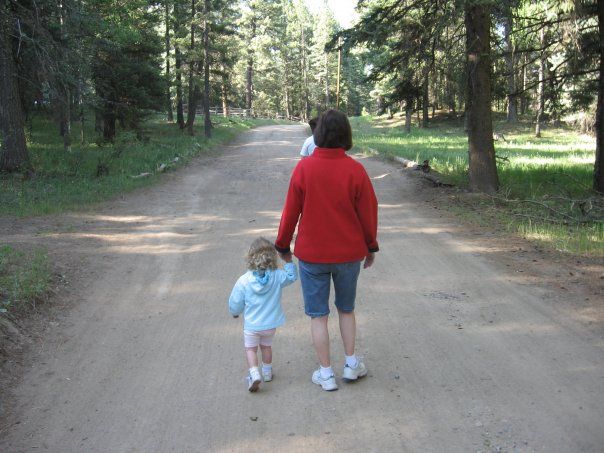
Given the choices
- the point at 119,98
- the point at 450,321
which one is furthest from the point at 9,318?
the point at 119,98

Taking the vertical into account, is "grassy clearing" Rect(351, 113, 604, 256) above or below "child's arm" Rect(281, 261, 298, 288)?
below

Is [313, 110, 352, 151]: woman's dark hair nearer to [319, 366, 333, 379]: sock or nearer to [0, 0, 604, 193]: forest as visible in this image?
[319, 366, 333, 379]: sock

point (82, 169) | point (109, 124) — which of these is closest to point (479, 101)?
point (82, 169)

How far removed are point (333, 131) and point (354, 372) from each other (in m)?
1.90

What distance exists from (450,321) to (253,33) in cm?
5945

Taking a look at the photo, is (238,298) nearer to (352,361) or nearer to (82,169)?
(352,361)

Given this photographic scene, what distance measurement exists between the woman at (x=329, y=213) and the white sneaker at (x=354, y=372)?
24.3 inches

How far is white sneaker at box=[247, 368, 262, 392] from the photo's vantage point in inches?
165

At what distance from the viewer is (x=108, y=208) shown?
1170 centimetres

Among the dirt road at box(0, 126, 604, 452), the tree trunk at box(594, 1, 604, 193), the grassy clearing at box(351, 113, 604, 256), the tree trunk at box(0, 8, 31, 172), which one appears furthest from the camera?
the tree trunk at box(0, 8, 31, 172)

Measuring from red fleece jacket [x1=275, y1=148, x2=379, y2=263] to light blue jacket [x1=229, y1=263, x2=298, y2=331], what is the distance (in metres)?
0.29

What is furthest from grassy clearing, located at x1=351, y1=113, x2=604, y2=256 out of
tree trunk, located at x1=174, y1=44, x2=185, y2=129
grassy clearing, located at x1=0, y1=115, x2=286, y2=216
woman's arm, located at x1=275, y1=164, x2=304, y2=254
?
tree trunk, located at x1=174, y1=44, x2=185, y2=129

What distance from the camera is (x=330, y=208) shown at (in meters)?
3.93

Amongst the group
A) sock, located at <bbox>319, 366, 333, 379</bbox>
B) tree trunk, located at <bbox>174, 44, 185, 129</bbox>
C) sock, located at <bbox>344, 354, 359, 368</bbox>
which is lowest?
sock, located at <bbox>319, 366, 333, 379</bbox>
